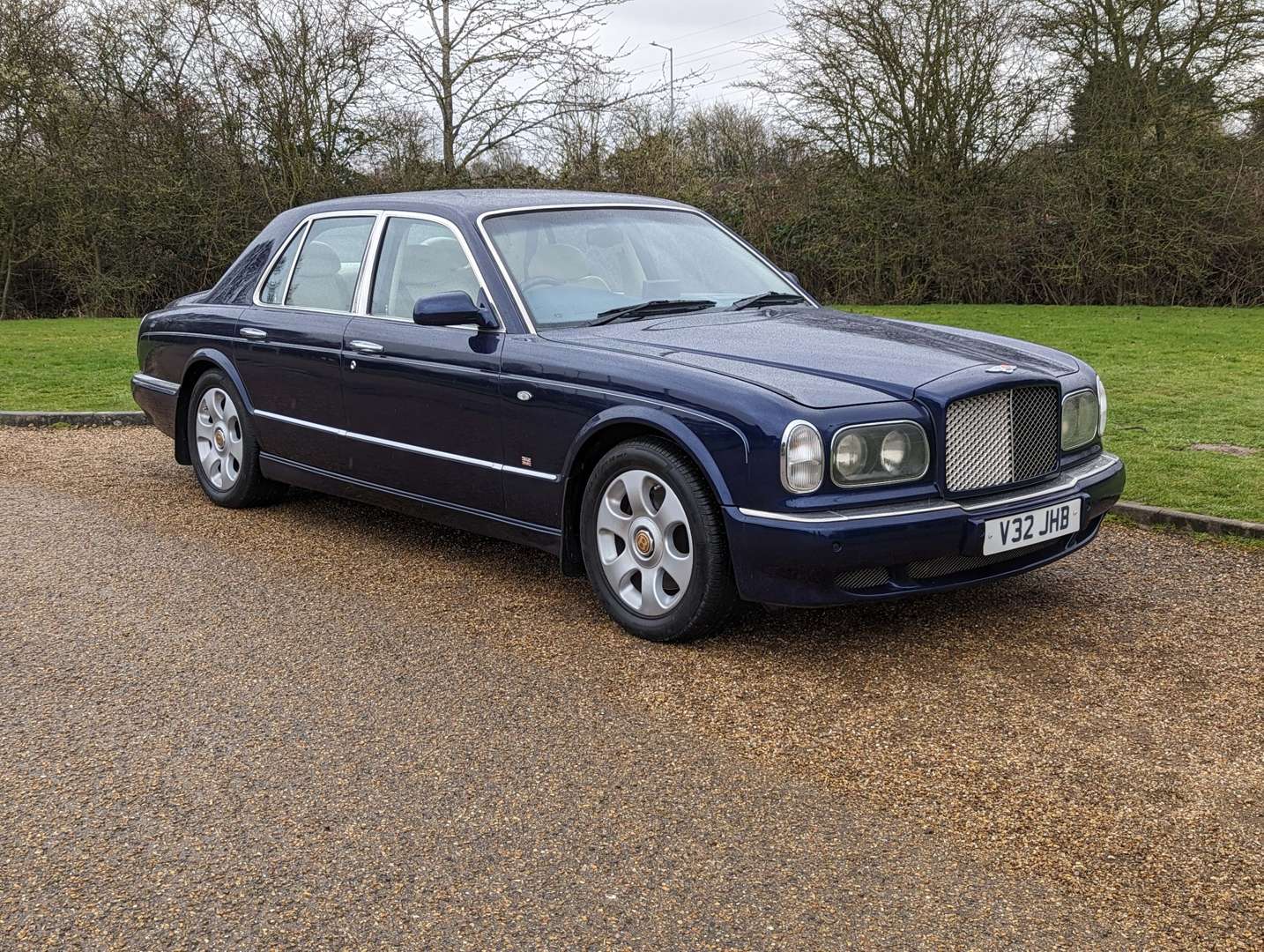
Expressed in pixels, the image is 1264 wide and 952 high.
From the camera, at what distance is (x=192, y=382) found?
24.1 feet

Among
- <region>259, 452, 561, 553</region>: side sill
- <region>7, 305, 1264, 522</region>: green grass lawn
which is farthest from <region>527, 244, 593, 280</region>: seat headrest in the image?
<region>7, 305, 1264, 522</region>: green grass lawn

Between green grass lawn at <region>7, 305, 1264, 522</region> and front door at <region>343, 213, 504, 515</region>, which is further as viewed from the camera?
green grass lawn at <region>7, 305, 1264, 522</region>

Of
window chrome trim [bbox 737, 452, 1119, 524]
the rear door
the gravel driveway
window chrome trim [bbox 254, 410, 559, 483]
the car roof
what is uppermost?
the car roof

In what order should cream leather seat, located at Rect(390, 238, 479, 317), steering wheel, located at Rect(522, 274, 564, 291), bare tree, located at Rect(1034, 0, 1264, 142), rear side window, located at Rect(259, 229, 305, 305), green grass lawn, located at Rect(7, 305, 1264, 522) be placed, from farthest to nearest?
bare tree, located at Rect(1034, 0, 1264, 142) → green grass lawn, located at Rect(7, 305, 1264, 522) → rear side window, located at Rect(259, 229, 305, 305) → cream leather seat, located at Rect(390, 238, 479, 317) → steering wheel, located at Rect(522, 274, 564, 291)

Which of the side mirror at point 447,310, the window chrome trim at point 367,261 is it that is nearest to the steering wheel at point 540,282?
the window chrome trim at point 367,261

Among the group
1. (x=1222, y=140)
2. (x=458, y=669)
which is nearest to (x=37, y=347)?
(x=458, y=669)

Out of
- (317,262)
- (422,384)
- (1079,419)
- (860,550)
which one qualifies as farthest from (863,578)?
(317,262)

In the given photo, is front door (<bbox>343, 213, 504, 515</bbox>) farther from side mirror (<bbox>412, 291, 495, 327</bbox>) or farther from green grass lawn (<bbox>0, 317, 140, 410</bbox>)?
green grass lawn (<bbox>0, 317, 140, 410</bbox>)

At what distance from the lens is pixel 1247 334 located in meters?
16.1

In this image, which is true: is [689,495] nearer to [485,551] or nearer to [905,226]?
[485,551]

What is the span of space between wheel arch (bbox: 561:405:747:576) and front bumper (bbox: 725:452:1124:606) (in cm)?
18

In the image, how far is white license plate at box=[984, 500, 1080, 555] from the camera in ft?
14.7

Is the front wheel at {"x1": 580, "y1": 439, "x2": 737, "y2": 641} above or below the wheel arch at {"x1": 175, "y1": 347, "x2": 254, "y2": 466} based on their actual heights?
below

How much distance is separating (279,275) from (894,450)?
384 centimetres
